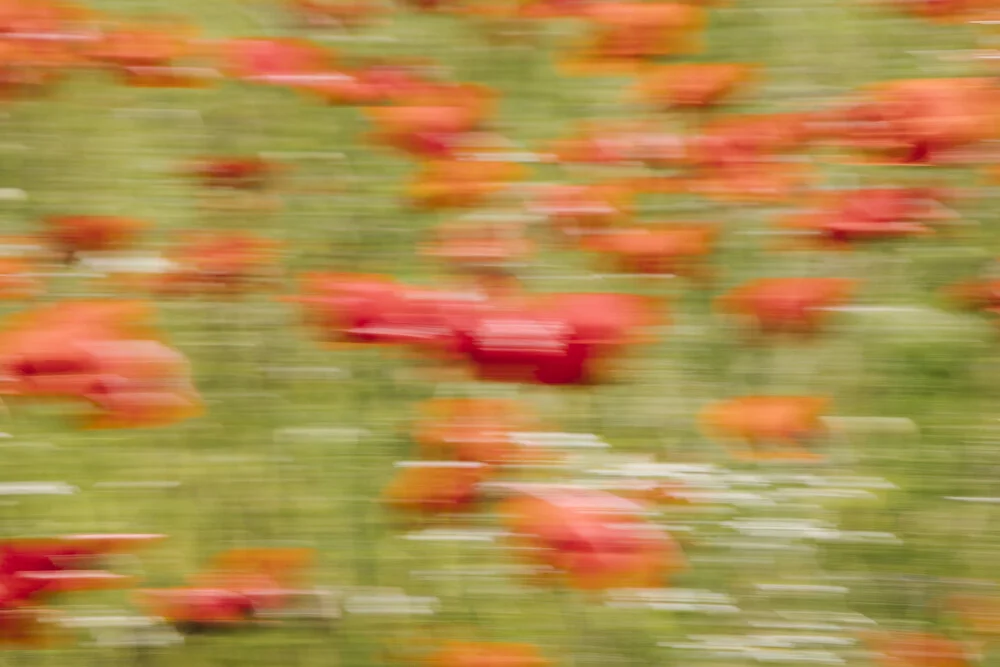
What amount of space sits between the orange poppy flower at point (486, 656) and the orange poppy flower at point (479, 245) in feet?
1.32

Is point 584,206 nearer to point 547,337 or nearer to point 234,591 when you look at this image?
point 547,337

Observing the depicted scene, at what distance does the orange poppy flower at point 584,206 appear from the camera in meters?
1.30

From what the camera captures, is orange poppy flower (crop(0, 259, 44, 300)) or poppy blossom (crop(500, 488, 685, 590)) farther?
orange poppy flower (crop(0, 259, 44, 300))

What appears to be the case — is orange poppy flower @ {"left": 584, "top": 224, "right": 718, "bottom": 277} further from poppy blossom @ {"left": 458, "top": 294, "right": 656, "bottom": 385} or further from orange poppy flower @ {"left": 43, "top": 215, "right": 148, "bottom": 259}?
orange poppy flower @ {"left": 43, "top": 215, "right": 148, "bottom": 259}

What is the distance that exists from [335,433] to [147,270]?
0.27 metres

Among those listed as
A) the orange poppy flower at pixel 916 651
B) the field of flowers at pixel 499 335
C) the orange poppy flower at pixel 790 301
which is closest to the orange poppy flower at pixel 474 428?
the field of flowers at pixel 499 335

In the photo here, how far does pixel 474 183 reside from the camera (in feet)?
4.31

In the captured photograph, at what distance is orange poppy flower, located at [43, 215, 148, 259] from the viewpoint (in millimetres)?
1276

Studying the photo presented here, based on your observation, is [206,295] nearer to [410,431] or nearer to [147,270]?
[147,270]

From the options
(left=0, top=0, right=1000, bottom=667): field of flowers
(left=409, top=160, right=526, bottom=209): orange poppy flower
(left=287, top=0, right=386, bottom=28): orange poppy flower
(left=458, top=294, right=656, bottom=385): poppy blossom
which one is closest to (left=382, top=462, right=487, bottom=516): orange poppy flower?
(left=0, top=0, right=1000, bottom=667): field of flowers

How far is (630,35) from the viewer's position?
1430 mm

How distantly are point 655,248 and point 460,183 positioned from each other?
0.22 m

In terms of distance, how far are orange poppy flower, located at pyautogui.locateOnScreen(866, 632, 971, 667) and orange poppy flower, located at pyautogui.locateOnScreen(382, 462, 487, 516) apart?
39 centimetres

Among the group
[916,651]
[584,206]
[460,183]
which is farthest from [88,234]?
[916,651]
